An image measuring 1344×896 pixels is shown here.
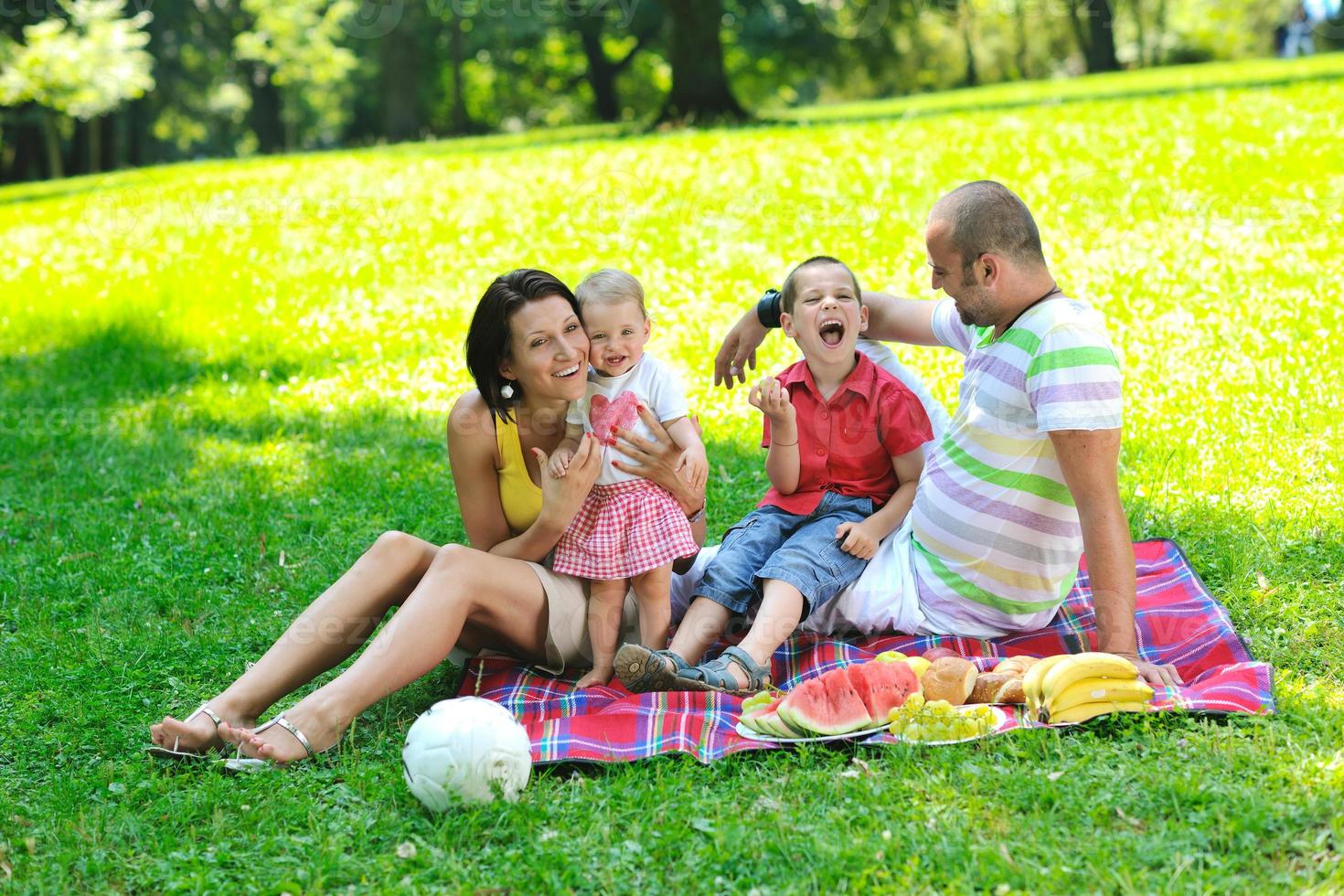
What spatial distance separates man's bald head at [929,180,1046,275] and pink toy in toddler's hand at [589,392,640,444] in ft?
3.54

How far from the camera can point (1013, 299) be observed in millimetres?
3801

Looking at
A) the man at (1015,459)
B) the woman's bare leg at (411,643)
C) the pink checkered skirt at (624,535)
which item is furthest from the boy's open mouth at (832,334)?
the woman's bare leg at (411,643)

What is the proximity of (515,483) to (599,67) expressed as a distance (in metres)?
33.9

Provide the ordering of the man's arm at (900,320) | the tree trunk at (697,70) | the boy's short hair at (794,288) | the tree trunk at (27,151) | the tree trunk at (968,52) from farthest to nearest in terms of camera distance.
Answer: the tree trunk at (968,52) < the tree trunk at (27,151) < the tree trunk at (697,70) < the man's arm at (900,320) < the boy's short hair at (794,288)

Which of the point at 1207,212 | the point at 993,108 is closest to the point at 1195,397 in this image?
the point at 1207,212

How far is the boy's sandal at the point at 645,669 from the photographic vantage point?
12.5 ft

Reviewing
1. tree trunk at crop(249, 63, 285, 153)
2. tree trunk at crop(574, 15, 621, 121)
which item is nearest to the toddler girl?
tree trunk at crop(574, 15, 621, 121)

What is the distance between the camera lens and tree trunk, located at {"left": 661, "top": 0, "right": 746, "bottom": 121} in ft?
56.1

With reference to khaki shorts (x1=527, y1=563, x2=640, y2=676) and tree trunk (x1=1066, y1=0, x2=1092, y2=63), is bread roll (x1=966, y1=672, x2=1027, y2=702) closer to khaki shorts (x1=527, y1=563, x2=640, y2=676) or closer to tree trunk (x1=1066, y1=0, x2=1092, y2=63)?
khaki shorts (x1=527, y1=563, x2=640, y2=676)

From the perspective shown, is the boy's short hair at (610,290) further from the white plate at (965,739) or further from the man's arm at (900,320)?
the white plate at (965,739)

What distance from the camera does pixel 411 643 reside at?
3703 millimetres

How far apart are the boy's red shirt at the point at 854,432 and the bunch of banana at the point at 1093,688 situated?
40.8 inches

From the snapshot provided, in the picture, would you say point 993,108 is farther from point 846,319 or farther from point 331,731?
point 331,731

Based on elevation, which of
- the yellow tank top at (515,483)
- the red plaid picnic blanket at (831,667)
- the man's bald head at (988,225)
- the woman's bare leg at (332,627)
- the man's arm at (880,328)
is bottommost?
the red plaid picnic blanket at (831,667)
